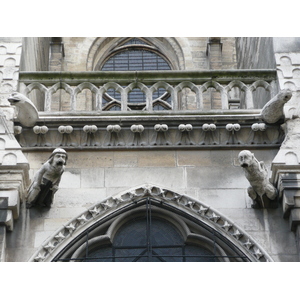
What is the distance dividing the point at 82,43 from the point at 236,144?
24.0 feet

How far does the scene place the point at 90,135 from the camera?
39.1ft

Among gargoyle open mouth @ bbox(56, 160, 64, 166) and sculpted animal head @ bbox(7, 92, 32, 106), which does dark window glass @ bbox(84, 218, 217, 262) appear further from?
sculpted animal head @ bbox(7, 92, 32, 106)

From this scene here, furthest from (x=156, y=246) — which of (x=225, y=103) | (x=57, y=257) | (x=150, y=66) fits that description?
(x=150, y=66)

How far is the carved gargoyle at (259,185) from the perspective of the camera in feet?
36.0

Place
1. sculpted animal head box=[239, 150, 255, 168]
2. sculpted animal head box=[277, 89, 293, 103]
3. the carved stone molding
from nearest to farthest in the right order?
1. sculpted animal head box=[239, 150, 255, 168]
2. sculpted animal head box=[277, 89, 293, 103]
3. the carved stone molding

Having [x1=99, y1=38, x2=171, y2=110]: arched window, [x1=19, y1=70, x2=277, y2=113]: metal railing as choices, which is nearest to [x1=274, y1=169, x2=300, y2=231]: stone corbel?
[x1=19, y1=70, x2=277, y2=113]: metal railing

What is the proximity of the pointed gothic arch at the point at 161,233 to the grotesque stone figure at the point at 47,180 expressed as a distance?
42cm

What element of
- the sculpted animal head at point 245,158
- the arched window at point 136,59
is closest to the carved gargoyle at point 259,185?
the sculpted animal head at point 245,158

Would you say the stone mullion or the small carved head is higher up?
the small carved head

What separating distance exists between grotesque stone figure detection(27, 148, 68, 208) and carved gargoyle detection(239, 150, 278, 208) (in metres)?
1.99

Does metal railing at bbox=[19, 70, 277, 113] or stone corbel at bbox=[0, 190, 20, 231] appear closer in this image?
stone corbel at bbox=[0, 190, 20, 231]

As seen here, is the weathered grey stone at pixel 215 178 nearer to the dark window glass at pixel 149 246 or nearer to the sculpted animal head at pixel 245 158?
the dark window glass at pixel 149 246

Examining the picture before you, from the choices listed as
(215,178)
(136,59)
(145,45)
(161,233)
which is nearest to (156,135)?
(215,178)

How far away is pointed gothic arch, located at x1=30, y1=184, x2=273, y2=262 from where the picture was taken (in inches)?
427
